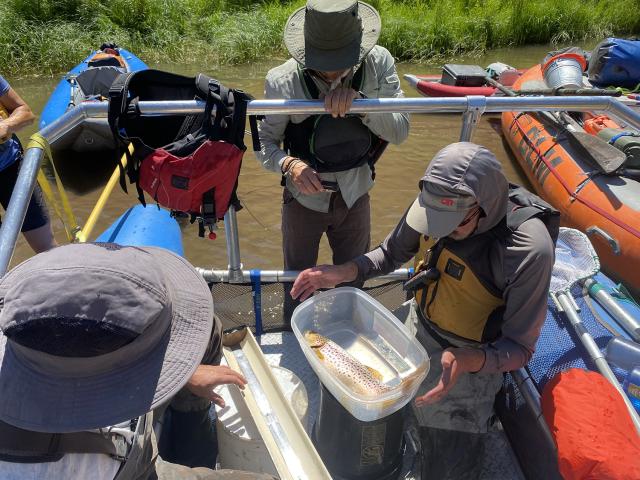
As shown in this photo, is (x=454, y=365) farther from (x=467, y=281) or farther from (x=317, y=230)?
(x=317, y=230)

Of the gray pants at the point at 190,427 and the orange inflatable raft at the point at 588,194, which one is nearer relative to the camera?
the gray pants at the point at 190,427

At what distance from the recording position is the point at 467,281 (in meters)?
2.05

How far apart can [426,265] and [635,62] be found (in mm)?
5468

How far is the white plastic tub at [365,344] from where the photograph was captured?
1884 mm

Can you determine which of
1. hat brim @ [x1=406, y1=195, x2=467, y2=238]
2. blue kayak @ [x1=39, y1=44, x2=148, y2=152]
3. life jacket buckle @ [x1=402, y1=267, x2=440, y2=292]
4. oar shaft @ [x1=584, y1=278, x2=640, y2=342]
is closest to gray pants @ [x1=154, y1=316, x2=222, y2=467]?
life jacket buckle @ [x1=402, y1=267, x2=440, y2=292]

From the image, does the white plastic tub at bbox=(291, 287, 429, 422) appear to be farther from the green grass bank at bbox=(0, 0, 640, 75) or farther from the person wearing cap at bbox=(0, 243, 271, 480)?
the green grass bank at bbox=(0, 0, 640, 75)

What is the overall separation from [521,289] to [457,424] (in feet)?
2.36

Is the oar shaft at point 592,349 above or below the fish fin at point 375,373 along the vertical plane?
above

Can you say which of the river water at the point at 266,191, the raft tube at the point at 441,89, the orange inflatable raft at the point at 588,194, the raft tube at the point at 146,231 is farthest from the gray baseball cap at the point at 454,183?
the raft tube at the point at 441,89

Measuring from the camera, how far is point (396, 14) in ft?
41.0

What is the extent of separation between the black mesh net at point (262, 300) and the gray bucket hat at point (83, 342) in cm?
146

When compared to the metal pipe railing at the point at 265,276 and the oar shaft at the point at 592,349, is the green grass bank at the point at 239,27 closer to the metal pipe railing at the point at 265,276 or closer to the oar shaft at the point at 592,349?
the metal pipe railing at the point at 265,276

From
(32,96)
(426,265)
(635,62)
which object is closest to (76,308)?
(426,265)

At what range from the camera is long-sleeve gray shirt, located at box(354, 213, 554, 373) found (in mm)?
1848
